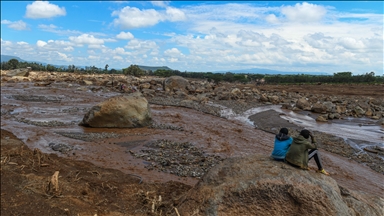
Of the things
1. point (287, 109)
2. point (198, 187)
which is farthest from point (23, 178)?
point (287, 109)

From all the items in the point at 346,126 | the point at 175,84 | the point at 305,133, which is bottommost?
the point at 346,126

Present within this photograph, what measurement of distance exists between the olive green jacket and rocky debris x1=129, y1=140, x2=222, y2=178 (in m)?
4.40

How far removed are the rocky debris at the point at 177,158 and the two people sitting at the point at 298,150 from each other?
405 cm

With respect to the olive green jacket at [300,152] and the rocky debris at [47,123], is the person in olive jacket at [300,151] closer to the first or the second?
the olive green jacket at [300,152]

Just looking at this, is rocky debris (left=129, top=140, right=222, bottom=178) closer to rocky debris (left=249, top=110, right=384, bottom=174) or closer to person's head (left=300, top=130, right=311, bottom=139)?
person's head (left=300, top=130, right=311, bottom=139)

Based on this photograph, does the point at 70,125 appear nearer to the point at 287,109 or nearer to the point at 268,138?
the point at 268,138

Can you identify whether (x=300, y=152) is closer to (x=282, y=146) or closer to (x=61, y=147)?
(x=282, y=146)

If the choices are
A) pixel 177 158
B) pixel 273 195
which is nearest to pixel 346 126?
pixel 177 158

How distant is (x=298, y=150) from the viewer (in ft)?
20.5

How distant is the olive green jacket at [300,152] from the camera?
622cm

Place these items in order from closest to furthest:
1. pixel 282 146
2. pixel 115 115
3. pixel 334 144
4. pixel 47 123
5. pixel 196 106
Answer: pixel 282 146 < pixel 334 144 < pixel 115 115 < pixel 47 123 < pixel 196 106

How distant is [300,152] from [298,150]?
6 centimetres

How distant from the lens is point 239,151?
45.3 feet

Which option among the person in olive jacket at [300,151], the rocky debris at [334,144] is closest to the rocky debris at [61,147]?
the person in olive jacket at [300,151]
